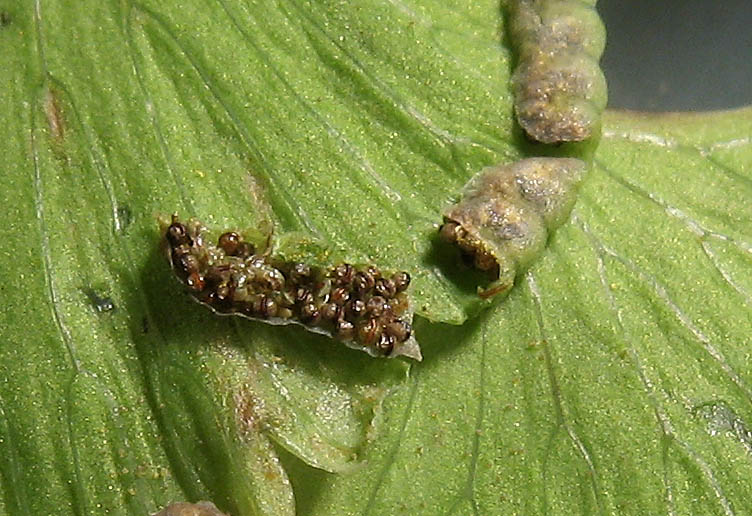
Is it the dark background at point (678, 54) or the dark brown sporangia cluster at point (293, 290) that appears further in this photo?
the dark background at point (678, 54)

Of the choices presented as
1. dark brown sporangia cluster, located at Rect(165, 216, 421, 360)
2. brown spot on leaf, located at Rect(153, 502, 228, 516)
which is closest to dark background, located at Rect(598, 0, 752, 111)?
dark brown sporangia cluster, located at Rect(165, 216, 421, 360)

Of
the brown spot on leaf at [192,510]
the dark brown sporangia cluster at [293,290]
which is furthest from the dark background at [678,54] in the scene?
the brown spot on leaf at [192,510]

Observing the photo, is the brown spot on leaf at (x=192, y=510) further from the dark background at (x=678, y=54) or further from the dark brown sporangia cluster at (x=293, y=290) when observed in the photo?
the dark background at (x=678, y=54)

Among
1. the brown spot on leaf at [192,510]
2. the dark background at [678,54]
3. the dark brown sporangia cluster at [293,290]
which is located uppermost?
the dark brown sporangia cluster at [293,290]

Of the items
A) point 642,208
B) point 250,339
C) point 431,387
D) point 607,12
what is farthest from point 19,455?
point 607,12

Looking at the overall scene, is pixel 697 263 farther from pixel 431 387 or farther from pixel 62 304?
pixel 62 304

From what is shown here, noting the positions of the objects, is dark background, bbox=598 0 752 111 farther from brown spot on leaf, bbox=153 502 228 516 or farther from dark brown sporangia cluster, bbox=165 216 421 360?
brown spot on leaf, bbox=153 502 228 516

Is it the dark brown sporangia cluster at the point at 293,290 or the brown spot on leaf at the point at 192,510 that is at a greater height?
the dark brown sporangia cluster at the point at 293,290
